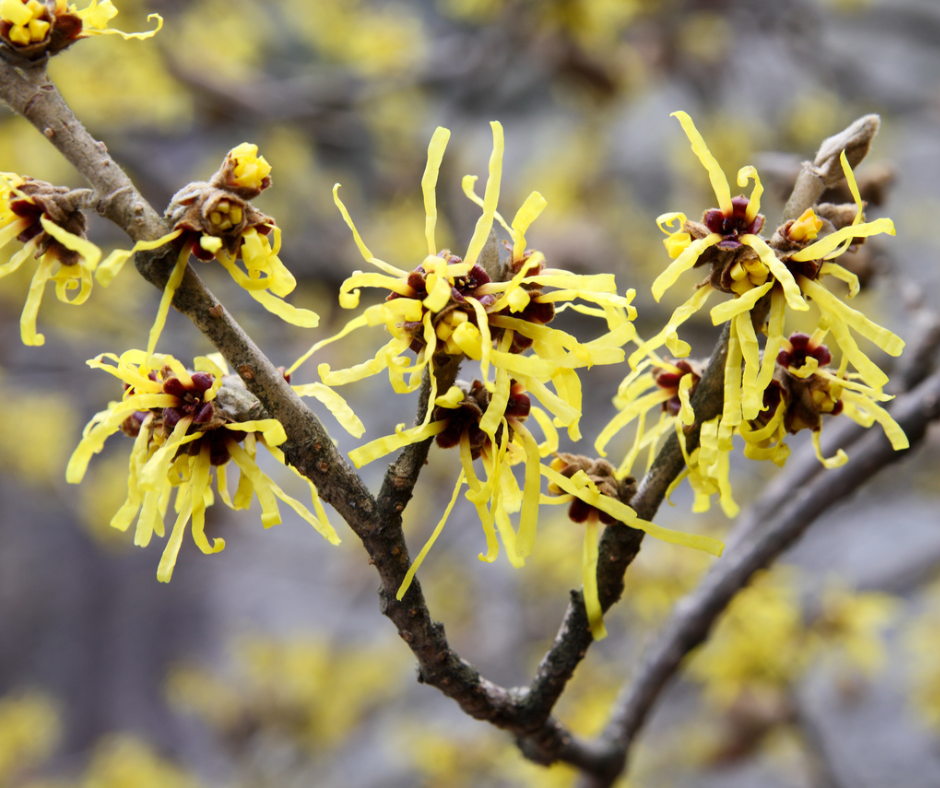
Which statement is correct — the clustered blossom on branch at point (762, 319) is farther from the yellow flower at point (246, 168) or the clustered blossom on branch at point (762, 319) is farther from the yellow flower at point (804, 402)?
the yellow flower at point (246, 168)

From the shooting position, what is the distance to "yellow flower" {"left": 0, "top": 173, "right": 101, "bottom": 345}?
0.39 m

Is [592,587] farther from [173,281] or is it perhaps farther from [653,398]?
[173,281]

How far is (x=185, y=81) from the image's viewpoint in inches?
71.9

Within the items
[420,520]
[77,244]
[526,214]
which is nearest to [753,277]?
[526,214]

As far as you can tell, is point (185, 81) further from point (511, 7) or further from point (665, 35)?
point (665, 35)

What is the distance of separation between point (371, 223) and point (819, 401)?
268 centimetres

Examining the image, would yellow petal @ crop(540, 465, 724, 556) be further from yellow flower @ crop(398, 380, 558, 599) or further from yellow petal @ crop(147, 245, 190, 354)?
yellow petal @ crop(147, 245, 190, 354)

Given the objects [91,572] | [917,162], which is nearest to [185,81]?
[91,572]

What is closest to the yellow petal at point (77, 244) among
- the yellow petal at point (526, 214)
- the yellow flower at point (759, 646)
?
the yellow petal at point (526, 214)

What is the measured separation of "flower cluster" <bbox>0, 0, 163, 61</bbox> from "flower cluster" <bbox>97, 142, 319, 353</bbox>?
0.10 meters

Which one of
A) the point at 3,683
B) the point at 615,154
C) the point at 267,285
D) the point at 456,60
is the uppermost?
the point at 267,285

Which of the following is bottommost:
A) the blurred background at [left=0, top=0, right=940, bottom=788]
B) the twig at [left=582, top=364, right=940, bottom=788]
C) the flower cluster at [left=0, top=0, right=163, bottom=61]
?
the blurred background at [left=0, top=0, right=940, bottom=788]

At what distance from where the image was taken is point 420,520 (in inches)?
95.2

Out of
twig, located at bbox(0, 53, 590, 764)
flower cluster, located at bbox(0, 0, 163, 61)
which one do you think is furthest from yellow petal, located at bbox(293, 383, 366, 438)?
flower cluster, located at bbox(0, 0, 163, 61)
